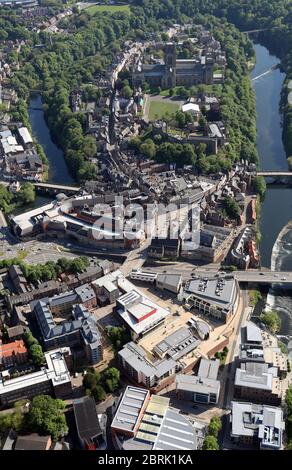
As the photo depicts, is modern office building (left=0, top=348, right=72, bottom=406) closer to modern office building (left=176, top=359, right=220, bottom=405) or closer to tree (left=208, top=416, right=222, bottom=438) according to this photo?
modern office building (left=176, top=359, right=220, bottom=405)

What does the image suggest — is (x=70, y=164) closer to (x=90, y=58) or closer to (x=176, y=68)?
(x=176, y=68)

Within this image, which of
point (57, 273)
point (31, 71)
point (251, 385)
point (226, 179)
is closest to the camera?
point (251, 385)

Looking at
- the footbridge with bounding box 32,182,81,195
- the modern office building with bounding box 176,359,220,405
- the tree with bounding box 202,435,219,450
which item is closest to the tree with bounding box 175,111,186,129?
the footbridge with bounding box 32,182,81,195

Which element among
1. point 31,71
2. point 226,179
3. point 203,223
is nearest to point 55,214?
point 203,223

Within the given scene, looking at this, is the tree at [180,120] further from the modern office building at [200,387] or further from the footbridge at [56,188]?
the modern office building at [200,387]

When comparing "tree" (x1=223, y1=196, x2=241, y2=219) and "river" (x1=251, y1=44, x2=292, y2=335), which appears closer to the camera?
"river" (x1=251, y1=44, x2=292, y2=335)

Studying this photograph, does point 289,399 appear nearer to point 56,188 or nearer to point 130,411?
point 130,411
